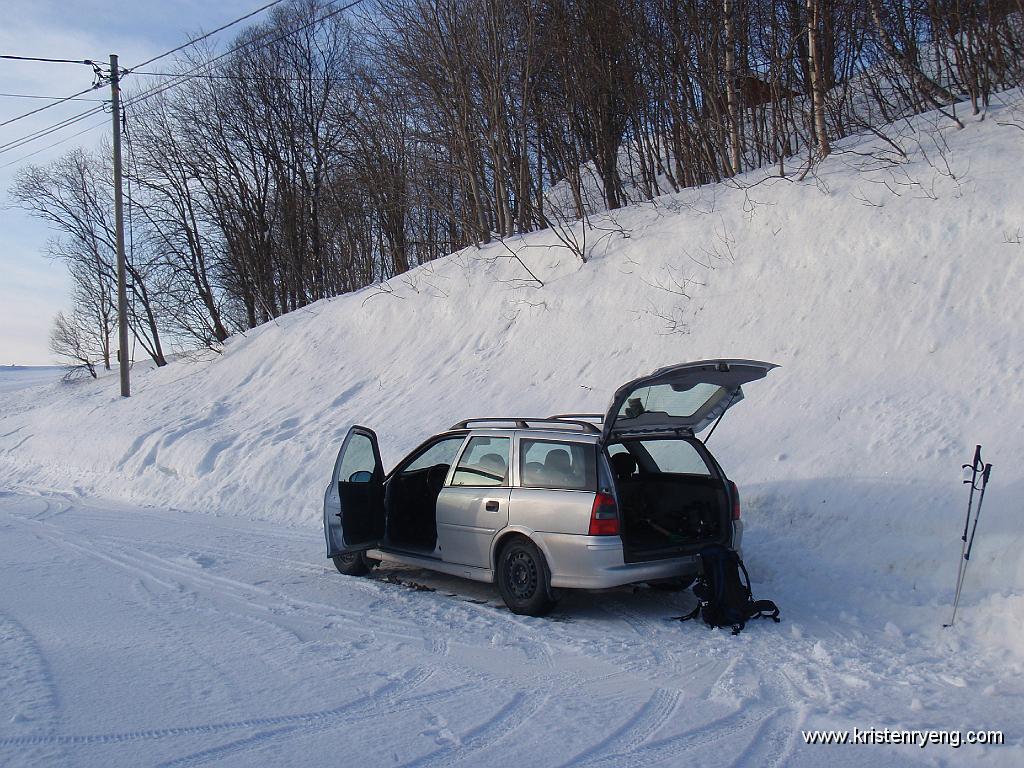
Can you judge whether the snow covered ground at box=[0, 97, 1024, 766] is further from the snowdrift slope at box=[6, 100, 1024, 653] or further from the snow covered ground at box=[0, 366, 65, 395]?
the snow covered ground at box=[0, 366, 65, 395]

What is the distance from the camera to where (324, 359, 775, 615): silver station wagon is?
684 centimetres

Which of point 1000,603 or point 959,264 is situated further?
point 959,264

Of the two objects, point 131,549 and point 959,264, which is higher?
point 959,264

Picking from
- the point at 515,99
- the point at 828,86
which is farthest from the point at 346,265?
the point at 828,86

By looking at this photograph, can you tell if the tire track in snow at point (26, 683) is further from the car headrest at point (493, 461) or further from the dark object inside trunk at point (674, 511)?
the dark object inside trunk at point (674, 511)

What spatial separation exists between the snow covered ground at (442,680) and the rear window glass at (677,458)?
1.18 metres

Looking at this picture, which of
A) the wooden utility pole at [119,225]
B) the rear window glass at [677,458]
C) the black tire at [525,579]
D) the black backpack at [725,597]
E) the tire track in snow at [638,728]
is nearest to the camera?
the tire track in snow at [638,728]

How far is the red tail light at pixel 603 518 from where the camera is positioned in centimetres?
670

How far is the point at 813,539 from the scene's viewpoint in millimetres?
8250

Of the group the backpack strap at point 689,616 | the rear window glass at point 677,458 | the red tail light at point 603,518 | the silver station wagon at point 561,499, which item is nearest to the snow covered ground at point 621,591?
the backpack strap at point 689,616

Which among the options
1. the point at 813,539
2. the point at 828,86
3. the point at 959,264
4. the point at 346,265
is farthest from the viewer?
the point at 346,265

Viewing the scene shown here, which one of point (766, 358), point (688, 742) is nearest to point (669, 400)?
point (688, 742)

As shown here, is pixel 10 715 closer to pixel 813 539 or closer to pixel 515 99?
pixel 813 539

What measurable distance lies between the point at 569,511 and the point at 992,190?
855 cm
